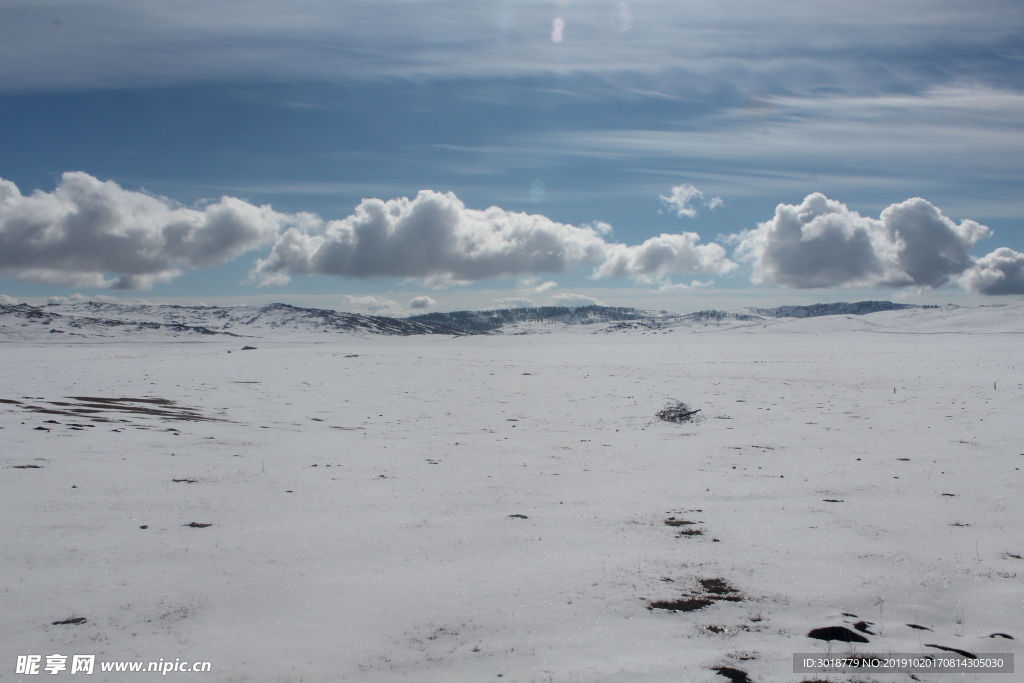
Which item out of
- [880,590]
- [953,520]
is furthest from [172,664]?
[953,520]

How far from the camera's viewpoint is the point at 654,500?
9930 millimetres

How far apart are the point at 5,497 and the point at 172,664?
17.3ft

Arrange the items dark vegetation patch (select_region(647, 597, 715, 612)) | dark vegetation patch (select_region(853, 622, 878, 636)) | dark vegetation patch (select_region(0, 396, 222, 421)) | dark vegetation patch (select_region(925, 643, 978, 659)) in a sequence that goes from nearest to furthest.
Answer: dark vegetation patch (select_region(925, 643, 978, 659))
dark vegetation patch (select_region(853, 622, 878, 636))
dark vegetation patch (select_region(647, 597, 715, 612))
dark vegetation patch (select_region(0, 396, 222, 421))

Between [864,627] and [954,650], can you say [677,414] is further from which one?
[954,650]

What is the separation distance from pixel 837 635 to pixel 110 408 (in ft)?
63.9

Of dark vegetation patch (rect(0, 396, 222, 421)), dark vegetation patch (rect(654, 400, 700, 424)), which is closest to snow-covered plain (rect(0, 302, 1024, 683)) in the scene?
dark vegetation patch (rect(0, 396, 222, 421))

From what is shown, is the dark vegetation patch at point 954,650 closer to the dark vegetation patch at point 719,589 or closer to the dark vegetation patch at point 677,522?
the dark vegetation patch at point 719,589

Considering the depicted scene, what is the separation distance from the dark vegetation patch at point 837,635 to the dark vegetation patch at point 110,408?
52.5ft

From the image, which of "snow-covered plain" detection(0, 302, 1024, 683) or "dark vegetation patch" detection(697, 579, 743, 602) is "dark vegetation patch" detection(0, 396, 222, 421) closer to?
"snow-covered plain" detection(0, 302, 1024, 683)

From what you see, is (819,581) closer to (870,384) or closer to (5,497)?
(5,497)

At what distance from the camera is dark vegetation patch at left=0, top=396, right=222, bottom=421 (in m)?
15.8

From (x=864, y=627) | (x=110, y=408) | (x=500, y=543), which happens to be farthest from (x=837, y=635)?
(x=110, y=408)

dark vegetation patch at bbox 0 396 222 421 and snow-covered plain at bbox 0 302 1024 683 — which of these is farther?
dark vegetation patch at bbox 0 396 222 421

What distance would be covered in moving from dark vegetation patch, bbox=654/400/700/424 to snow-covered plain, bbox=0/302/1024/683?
3.33 feet
